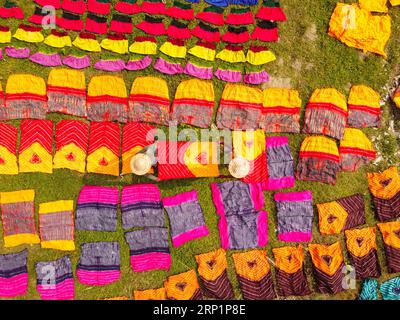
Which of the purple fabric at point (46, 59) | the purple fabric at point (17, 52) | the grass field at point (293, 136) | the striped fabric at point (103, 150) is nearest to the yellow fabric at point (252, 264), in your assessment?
the grass field at point (293, 136)

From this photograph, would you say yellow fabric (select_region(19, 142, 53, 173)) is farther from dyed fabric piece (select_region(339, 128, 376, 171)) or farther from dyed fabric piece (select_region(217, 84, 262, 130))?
dyed fabric piece (select_region(339, 128, 376, 171))

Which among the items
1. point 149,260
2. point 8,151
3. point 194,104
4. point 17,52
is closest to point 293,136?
point 194,104

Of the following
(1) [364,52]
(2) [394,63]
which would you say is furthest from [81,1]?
(2) [394,63]

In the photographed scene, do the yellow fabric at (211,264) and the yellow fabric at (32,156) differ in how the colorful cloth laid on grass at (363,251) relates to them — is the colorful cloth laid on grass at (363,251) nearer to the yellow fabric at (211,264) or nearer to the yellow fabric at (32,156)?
the yellow fabric at (211,264)

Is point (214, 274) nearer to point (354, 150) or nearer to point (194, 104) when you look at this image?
point (194, 104)

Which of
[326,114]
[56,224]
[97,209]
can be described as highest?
[326,114]

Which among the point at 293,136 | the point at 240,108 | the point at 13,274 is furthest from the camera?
the point at 293,136
